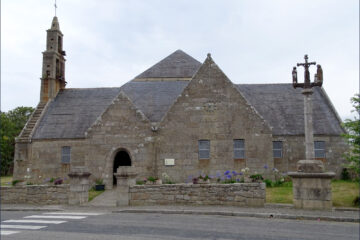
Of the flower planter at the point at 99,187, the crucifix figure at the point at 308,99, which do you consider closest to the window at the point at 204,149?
the flower planter at the point at 99,187

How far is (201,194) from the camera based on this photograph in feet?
42.8

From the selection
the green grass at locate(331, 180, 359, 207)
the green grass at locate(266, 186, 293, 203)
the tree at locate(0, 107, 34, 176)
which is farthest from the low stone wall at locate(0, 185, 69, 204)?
the tree at locate(0, 107, 34, 176)

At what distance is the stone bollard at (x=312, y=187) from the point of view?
11.4 m

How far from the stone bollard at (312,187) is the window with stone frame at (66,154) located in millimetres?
15113

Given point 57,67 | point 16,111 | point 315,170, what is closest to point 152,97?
point 57,67

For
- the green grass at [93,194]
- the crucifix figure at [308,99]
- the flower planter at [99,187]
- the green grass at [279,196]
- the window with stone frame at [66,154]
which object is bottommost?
the green grass at [93,194]

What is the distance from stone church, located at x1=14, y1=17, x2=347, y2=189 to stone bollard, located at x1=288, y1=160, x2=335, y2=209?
663cm

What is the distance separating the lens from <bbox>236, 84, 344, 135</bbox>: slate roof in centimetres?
2117

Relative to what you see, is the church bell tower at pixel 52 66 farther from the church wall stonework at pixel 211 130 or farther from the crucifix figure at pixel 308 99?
the crucifix figure at pixel 308 99

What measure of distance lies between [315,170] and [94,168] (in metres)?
12.1

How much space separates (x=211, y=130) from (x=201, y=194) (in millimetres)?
6299

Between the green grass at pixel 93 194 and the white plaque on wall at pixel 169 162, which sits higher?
the white plaque on wall at pixel 169 162

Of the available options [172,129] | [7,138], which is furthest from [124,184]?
[7,138]

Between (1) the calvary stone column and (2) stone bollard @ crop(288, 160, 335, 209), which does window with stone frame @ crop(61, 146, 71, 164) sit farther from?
(2) stone bollard @ crop(288, 160, 335, 209)
